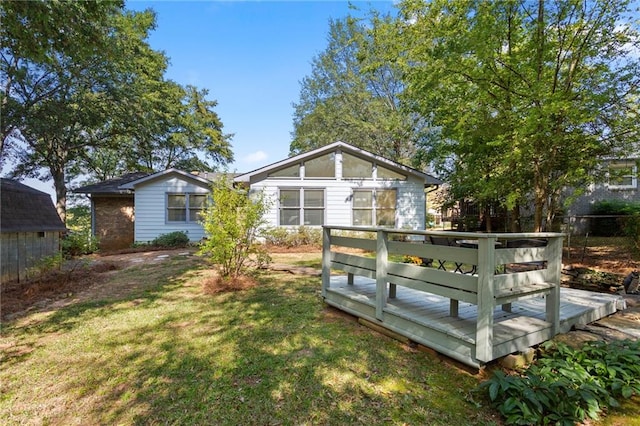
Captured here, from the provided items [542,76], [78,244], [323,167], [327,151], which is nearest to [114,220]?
[78,244]

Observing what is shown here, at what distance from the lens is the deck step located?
2818 mm

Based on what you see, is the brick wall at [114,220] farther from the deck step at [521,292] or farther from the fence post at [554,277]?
the fence post at [554,277]

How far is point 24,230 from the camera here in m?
6.07

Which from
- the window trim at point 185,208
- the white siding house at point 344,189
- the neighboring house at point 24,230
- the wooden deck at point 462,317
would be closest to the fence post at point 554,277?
the wooden deck at point 462,317

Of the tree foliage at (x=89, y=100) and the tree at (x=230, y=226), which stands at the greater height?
the tree foliage at (x=89, y=100)

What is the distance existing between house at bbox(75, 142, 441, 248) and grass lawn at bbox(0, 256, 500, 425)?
28.1 feet

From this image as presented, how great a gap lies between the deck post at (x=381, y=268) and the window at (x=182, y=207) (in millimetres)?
11504

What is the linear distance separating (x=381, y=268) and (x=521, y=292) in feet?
4.83

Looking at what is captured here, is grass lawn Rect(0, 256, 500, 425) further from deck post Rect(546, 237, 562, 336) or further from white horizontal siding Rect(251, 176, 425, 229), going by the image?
white horizontal siding Rect(251, 176, 425, 229)

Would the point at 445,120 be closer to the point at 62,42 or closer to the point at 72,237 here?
the point at 62,42

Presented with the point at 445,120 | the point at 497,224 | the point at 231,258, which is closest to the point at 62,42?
the point at 231,258

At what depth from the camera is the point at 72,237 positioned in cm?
1043

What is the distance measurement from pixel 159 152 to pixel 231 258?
21398mm

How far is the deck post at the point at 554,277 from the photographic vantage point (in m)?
3.35
